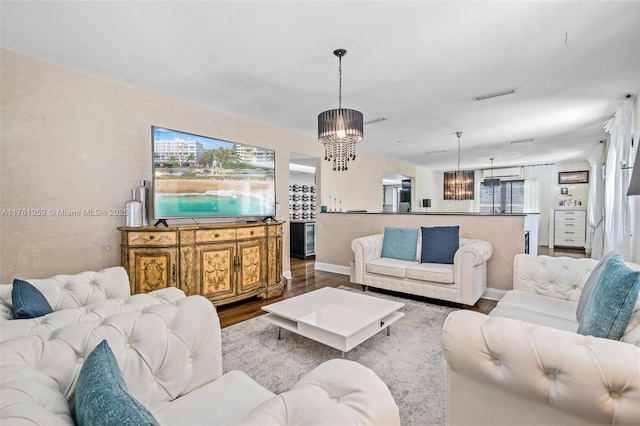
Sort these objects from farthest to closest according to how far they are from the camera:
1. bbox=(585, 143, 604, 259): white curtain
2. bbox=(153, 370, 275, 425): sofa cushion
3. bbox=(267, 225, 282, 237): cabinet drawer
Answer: bbox=(585, 143, 604, 259): white curtain
bbox=(267, 225, 282, 237): cabinet drawer
bbox=(153, 370, 275, 425): sofa cushion

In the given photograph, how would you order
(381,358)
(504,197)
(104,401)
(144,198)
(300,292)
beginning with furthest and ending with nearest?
(504,197) → (300,292) → (144,198) → (381,358) → (104,401)

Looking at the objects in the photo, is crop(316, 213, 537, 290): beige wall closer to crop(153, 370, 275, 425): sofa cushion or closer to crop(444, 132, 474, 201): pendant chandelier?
crop(444, 132, 474, 201): pendant chandelier

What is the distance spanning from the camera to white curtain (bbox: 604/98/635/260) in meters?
3.44

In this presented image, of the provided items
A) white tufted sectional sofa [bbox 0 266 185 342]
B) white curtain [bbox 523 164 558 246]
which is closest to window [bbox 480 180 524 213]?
white curtain [bbox 523 164 558 246]

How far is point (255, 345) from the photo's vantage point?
2582 millimetres

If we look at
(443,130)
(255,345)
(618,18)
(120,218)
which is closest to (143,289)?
(120,218)

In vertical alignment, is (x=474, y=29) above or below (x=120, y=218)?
above

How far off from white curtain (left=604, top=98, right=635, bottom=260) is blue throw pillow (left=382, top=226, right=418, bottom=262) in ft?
7.64

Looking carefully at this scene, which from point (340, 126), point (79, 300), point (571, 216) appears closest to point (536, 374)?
point (340, 126)

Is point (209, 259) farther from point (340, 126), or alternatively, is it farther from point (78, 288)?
point (340, 126)

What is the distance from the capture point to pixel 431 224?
4566 mm

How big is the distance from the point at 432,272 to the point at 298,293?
1.87 meters

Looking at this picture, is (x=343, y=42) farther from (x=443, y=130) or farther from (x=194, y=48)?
(x=443, y=130)

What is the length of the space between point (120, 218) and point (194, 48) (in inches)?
78.1
